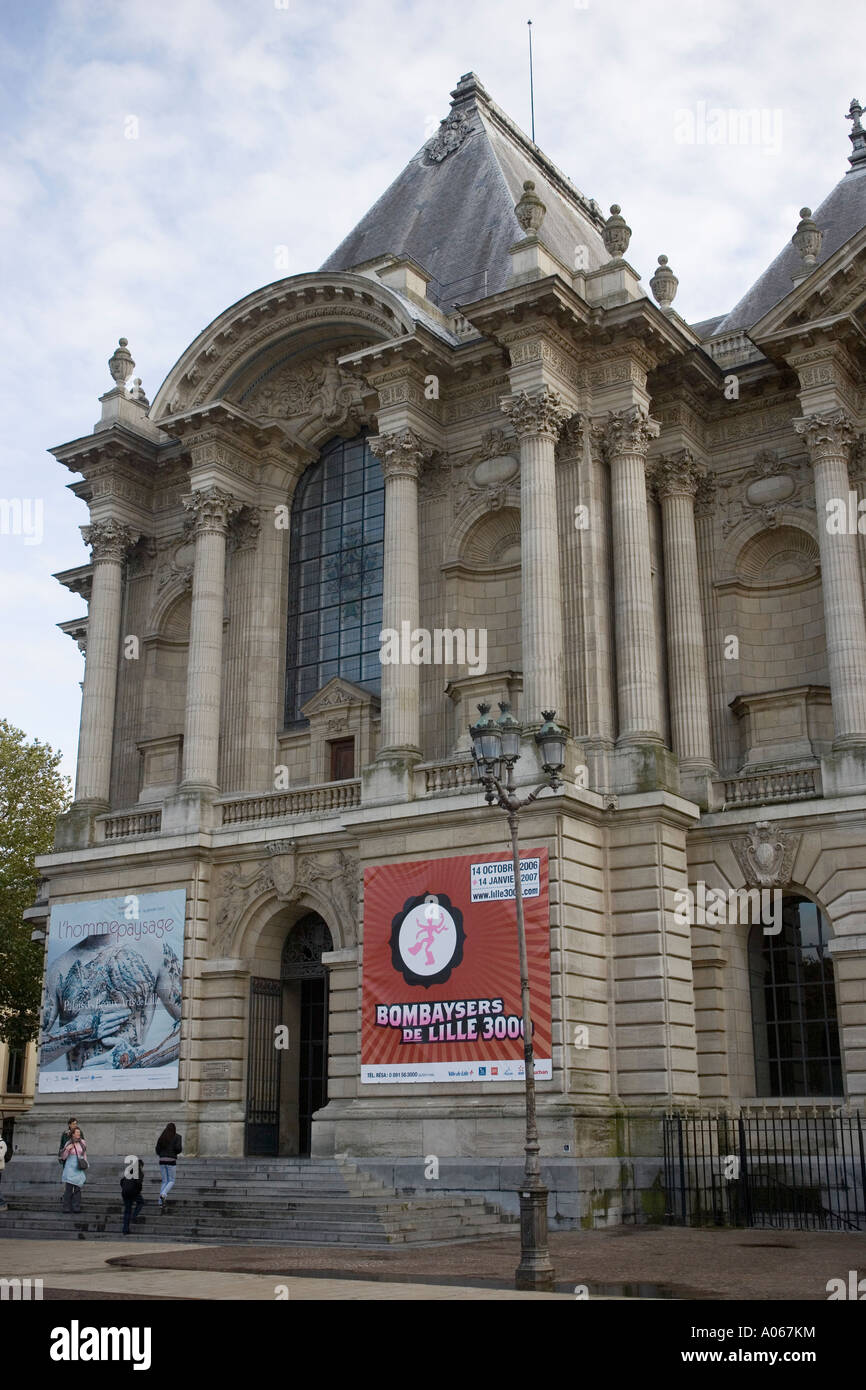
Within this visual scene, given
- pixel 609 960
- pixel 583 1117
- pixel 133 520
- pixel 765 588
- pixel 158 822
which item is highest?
pixel 133 520

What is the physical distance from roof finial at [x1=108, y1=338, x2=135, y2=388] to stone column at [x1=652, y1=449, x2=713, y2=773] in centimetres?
1495

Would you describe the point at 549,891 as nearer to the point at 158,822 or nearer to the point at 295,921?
the point at 295,921

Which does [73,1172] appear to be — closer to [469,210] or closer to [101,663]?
[101,663]

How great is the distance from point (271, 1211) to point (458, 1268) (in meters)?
6.65

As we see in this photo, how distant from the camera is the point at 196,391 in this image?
35.4m

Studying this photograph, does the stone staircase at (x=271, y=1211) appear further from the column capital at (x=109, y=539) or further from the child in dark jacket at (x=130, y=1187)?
the column capital at (x=109, y=539)

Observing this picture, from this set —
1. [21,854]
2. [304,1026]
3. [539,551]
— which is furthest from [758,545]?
[21,854]

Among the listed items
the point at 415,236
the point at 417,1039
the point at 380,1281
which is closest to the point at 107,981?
the point at 417,1039

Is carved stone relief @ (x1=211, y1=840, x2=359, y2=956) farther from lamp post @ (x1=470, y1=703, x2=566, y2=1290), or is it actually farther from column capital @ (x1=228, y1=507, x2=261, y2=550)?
lamp post @ (x1=470, y1=703, x2=566, y2=1290)

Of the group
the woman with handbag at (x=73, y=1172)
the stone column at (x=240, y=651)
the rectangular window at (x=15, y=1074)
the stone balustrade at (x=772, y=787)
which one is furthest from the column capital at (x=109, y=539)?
the rectangular window at (x=15, y=1074)

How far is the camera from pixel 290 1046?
31.9 metres

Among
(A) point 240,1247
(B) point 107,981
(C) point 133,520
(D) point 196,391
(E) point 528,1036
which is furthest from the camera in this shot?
(C) point 133,520

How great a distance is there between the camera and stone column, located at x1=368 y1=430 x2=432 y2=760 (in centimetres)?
3002
